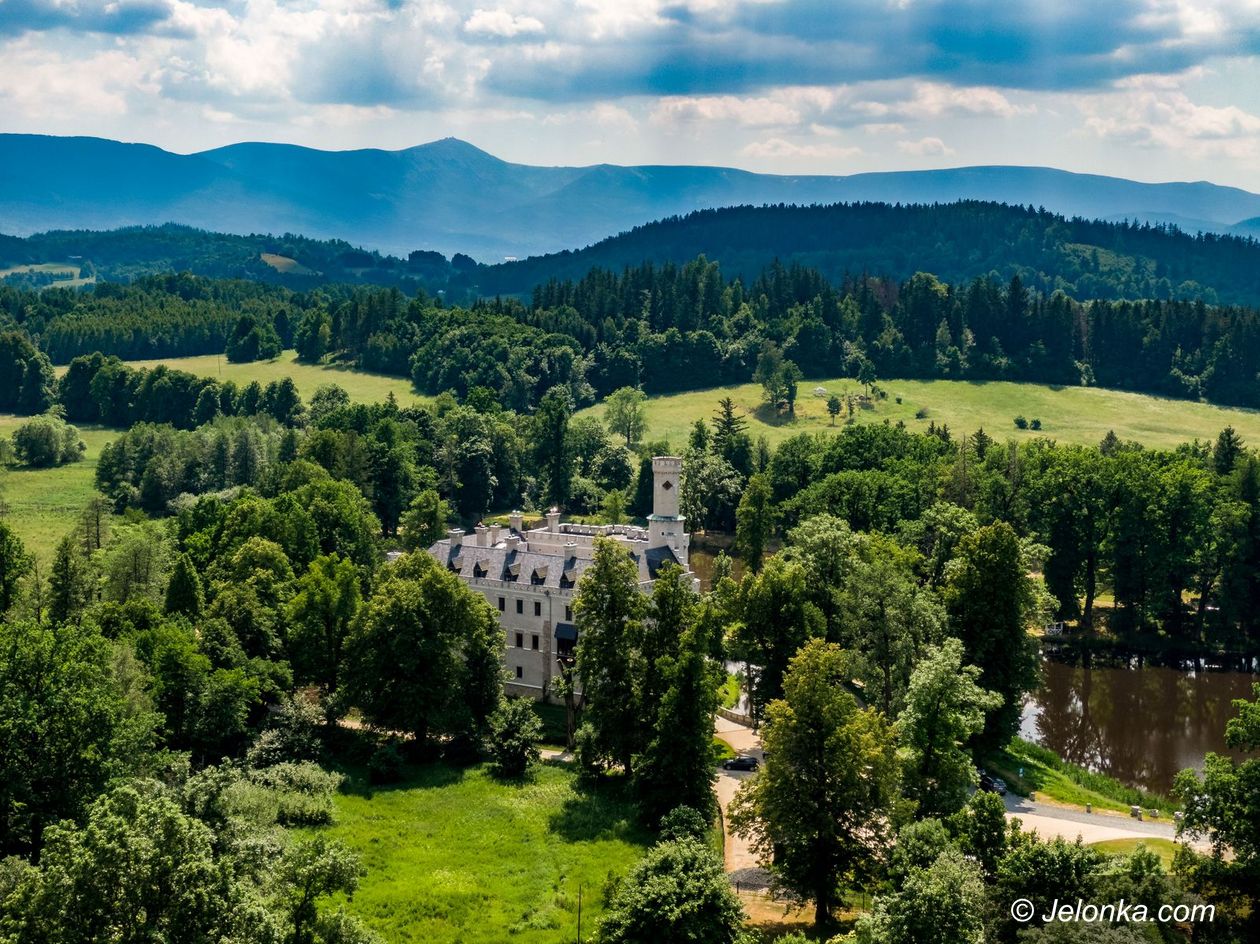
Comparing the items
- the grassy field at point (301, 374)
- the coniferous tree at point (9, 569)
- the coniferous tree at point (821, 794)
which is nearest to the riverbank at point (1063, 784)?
the coniferous tree at point (821, 794)

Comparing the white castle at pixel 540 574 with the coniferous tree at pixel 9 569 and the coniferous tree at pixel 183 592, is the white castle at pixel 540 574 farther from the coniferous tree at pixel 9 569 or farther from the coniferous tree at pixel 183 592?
the coniferous tree at pixel 9 569

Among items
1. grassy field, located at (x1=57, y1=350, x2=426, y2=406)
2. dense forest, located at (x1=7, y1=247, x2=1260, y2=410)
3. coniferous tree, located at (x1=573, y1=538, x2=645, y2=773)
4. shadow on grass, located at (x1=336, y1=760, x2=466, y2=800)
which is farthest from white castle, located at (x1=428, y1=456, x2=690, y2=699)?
grassy field, located at (x1=57, y1=350, x2=426, y2=406)

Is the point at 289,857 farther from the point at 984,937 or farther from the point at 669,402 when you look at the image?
the point at 669,402

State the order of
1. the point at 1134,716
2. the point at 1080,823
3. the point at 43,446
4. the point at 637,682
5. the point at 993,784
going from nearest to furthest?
the point at 1080,823
the point at 637,682
the point at 993,784
the point at 1134,716
the point at 43,446

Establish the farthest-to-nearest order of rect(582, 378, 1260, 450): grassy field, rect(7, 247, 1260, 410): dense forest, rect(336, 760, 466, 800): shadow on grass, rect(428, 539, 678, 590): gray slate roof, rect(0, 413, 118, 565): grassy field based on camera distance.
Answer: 1. rect(7, 247, 1260, 410): dense forest
2. rect(582, 378, 1260, 450): grassy field
3. rect(0, 413, 118, 565): grassy field
4. rect(428, 539, 678, 590): gray slate roof
5. rect(336, 760, 466, 800): shadow on grass

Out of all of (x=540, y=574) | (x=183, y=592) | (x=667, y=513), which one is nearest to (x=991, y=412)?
(x=667, y=513)

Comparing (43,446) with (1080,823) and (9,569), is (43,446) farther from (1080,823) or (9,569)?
(1080,823)

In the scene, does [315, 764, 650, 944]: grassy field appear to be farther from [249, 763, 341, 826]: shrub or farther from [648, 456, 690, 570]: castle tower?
[648, 456, 690, 570]: castle tower
